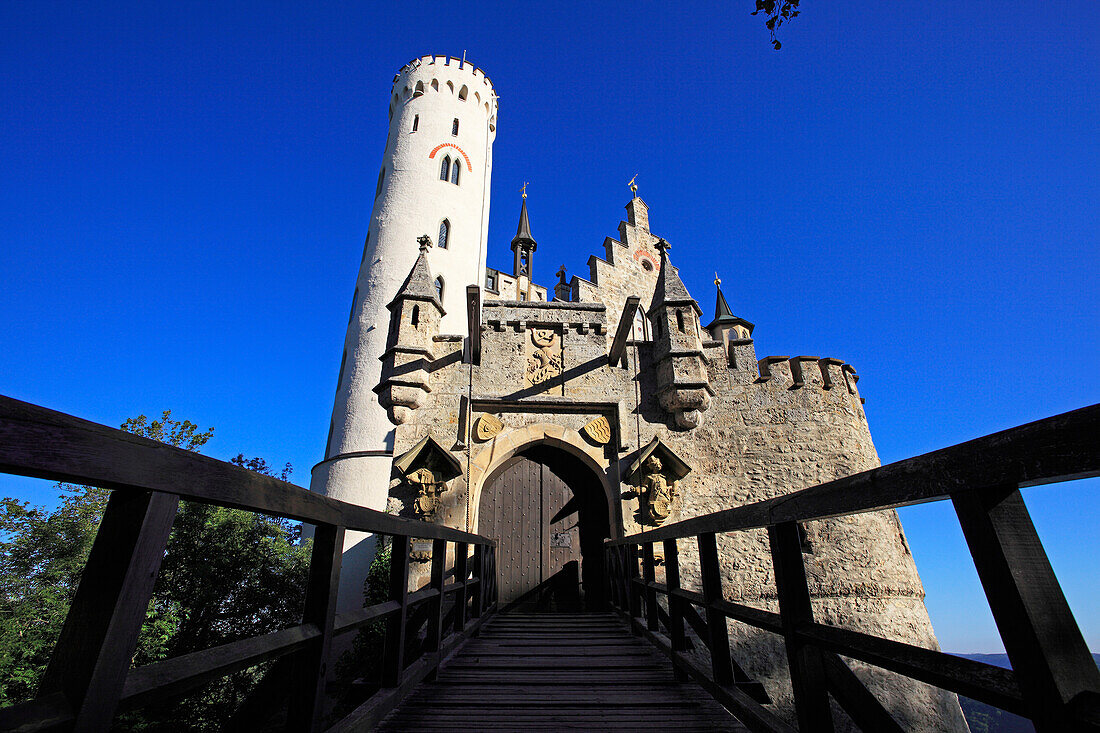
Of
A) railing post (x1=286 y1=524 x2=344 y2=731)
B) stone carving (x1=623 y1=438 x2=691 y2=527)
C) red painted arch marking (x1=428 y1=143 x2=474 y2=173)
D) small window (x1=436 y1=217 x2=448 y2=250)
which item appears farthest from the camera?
red painted arch marking (x1=428 y1=143 x2=474 y2=173)

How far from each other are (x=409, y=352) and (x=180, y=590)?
→ 1193cm

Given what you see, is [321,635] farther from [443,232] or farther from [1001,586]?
[443,232]

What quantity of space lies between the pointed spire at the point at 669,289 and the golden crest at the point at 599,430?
227 cm

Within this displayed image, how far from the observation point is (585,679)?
356cm

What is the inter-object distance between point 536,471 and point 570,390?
1.50 metres

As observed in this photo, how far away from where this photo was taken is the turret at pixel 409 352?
25.9 feet

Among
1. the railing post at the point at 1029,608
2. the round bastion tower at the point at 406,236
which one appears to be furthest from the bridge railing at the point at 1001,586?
the round bastion tower at the point at 406,236

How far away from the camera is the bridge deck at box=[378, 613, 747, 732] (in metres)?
2.74

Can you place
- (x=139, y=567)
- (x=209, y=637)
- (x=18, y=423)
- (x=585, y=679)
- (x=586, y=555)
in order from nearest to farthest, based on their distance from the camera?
(x=18, y=423) < (x=139, y=567) < (x=585, y=679) < (x=586, y=555) < (x=209, y=637)

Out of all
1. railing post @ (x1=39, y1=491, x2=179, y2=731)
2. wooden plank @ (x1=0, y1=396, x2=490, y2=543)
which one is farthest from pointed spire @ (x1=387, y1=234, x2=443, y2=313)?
railing post @ (x1=39, y1=491, x2=179, y2=731)

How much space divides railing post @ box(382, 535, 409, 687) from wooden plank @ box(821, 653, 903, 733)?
204 centimetres

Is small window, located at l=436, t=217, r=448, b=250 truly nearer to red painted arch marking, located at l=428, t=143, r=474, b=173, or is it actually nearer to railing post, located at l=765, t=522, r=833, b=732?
red painted arch marking, located at l=428, t=143, r=474, b=173

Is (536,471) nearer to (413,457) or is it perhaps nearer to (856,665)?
(413,457)

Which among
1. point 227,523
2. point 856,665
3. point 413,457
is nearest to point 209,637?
point 227,523
